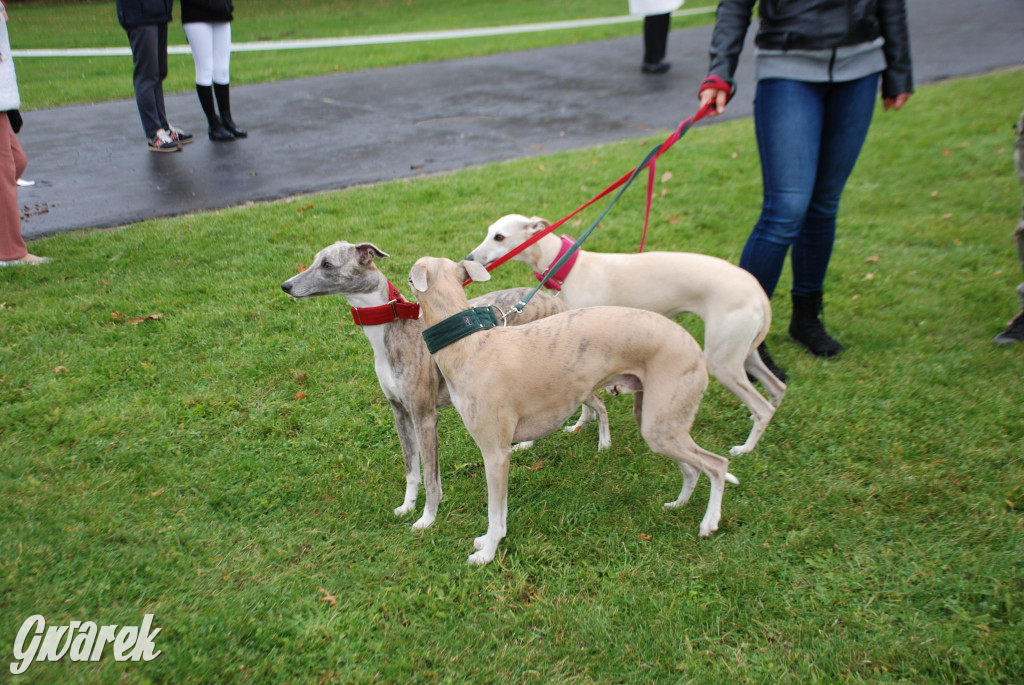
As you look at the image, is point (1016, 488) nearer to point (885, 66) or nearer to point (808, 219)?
point (808, 219)

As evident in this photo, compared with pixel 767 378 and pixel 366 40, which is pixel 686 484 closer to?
pixel 767 378

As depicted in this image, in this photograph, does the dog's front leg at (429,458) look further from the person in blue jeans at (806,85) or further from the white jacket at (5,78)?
the white jacket at (5,78)

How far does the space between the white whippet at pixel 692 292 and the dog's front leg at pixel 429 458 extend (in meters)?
1.31

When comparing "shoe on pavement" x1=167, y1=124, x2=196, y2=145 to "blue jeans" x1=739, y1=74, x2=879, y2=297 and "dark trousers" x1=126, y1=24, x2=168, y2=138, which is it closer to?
"dark trousers" x1=126, y1=24, x2=168, y2=138

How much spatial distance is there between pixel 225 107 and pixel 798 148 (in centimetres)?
765

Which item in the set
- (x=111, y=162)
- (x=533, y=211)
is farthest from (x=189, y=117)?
(x=533, y=211)

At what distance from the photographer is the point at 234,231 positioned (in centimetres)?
670

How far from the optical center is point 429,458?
11.7 feet

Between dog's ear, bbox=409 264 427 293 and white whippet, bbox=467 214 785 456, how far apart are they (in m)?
1.41

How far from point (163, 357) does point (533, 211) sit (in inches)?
148

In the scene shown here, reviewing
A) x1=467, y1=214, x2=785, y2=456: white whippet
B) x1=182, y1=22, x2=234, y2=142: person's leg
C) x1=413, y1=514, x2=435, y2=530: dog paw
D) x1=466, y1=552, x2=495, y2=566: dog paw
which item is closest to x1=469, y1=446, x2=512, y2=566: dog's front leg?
x1=466, y1=552, x2=495, y2=566: dog paw

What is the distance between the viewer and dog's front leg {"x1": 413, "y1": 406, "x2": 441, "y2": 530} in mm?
3520

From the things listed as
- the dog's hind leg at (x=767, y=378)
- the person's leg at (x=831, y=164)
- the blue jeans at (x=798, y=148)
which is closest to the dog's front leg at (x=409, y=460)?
the dog's hind leg at (x=767, y=378)

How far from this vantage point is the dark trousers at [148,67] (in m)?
8.21
